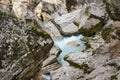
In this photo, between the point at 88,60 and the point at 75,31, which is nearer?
the point at 88,60

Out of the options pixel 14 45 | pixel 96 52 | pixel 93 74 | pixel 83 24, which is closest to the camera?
pixel 14 45

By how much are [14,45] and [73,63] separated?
43.8 ft

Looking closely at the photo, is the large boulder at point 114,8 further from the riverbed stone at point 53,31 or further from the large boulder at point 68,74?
the riverbed stone at point 53,31

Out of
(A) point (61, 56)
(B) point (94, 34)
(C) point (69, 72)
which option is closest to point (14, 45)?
(C) point (69, 72)

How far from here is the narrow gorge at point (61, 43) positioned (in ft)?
46.0

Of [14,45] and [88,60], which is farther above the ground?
[14,45]

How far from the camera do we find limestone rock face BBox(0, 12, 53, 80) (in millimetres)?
13587

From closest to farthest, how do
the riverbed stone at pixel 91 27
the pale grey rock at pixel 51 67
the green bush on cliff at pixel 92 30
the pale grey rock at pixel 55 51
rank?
the pale grey rock at pixel 51 67, the pale grey rock at pixel 55 51, the green bush on cliff at pixel 92 30, the riverbed stone at pixel 91 27

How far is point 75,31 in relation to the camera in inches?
1528

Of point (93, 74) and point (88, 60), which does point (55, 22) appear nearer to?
point (88, 60)

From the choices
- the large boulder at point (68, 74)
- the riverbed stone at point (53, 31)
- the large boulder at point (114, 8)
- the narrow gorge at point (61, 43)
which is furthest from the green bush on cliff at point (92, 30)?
the large boulder at point (68, 74)

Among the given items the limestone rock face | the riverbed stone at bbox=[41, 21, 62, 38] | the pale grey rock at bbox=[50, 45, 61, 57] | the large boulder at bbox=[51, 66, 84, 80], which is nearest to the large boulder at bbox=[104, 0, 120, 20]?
the pale grey rock at bbox=[50, 45, 61, 57]

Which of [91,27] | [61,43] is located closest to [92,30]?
[91,27]

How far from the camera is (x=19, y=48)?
46.0 ft
